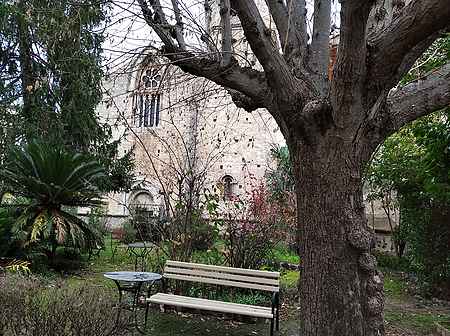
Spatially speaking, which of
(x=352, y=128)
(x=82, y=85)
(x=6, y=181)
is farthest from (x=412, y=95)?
(x=82, y=85)

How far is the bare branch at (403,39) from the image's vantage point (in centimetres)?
287

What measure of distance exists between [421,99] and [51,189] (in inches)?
290

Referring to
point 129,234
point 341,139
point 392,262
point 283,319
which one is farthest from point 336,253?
point 129,234

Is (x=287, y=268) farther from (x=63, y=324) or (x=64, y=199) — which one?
(x=63, y=324)

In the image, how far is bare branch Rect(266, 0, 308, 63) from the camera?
180 inches

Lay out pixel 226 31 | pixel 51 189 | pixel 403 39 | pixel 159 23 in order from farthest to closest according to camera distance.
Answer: pixel 51 189 < pixel 159 23 < pixel 226 31 < pixel 403 39

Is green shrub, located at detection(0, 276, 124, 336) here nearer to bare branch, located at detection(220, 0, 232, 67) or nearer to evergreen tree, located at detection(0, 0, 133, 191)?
bare branch, located at detection(220, 0, 232, 67)

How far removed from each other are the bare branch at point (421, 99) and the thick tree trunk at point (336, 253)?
0.53 metres

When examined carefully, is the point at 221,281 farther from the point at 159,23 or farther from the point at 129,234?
the point at 129,234

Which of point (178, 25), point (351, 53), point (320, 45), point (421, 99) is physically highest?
point (178, 25)

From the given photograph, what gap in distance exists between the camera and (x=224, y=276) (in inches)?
245

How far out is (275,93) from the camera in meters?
3.72

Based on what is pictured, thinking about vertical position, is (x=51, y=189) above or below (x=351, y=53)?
below

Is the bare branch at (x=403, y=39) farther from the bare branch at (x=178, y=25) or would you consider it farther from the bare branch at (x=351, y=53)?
the bare branch at (x=178, y=25)
